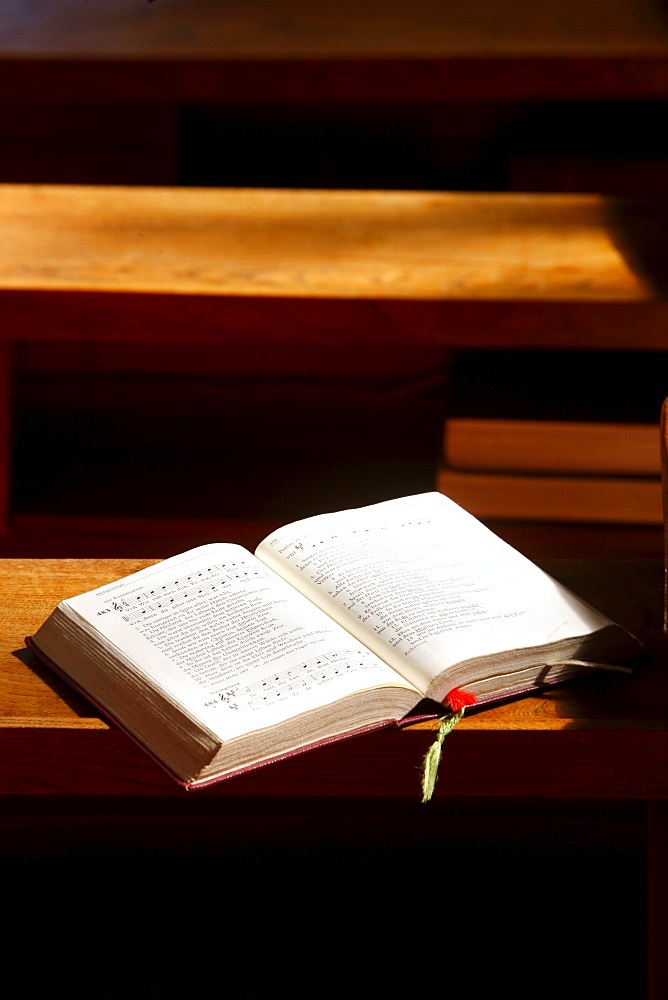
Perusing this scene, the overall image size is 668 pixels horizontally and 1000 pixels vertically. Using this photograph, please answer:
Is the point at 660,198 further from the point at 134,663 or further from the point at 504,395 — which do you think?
the point at 134,663

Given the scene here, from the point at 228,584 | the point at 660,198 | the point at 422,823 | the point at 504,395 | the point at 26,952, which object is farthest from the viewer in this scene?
the point at 660,198

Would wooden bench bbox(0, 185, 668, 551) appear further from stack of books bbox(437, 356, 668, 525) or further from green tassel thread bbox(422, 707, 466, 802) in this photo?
green tassel thread bbox(422, 707, 466, 802)

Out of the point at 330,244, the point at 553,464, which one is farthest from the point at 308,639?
the point at 330,244

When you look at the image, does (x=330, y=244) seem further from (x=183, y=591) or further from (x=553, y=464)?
(x=183, y=591)

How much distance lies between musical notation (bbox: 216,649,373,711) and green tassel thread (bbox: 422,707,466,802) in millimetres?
61

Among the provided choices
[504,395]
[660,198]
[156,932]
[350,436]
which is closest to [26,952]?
[156,932]

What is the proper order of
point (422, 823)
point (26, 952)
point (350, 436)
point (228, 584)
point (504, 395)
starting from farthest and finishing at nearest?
1. point (350, 436)
2. point (504, 395)
3. point (422, 823)
4. point (26, 952)
5. point (228, 584)

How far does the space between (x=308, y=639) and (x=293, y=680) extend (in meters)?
0.05

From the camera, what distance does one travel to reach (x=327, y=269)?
5.71 ft

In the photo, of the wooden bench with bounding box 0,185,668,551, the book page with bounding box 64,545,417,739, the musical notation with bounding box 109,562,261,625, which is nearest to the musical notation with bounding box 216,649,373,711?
the book page with bounding box 64,545,417,739

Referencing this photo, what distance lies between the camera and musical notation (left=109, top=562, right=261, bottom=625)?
86cm

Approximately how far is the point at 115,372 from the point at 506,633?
152cm

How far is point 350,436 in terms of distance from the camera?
2244 mm

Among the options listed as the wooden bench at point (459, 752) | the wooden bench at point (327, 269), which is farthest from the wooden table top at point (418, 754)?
the wooden bench at point (327, 269)
